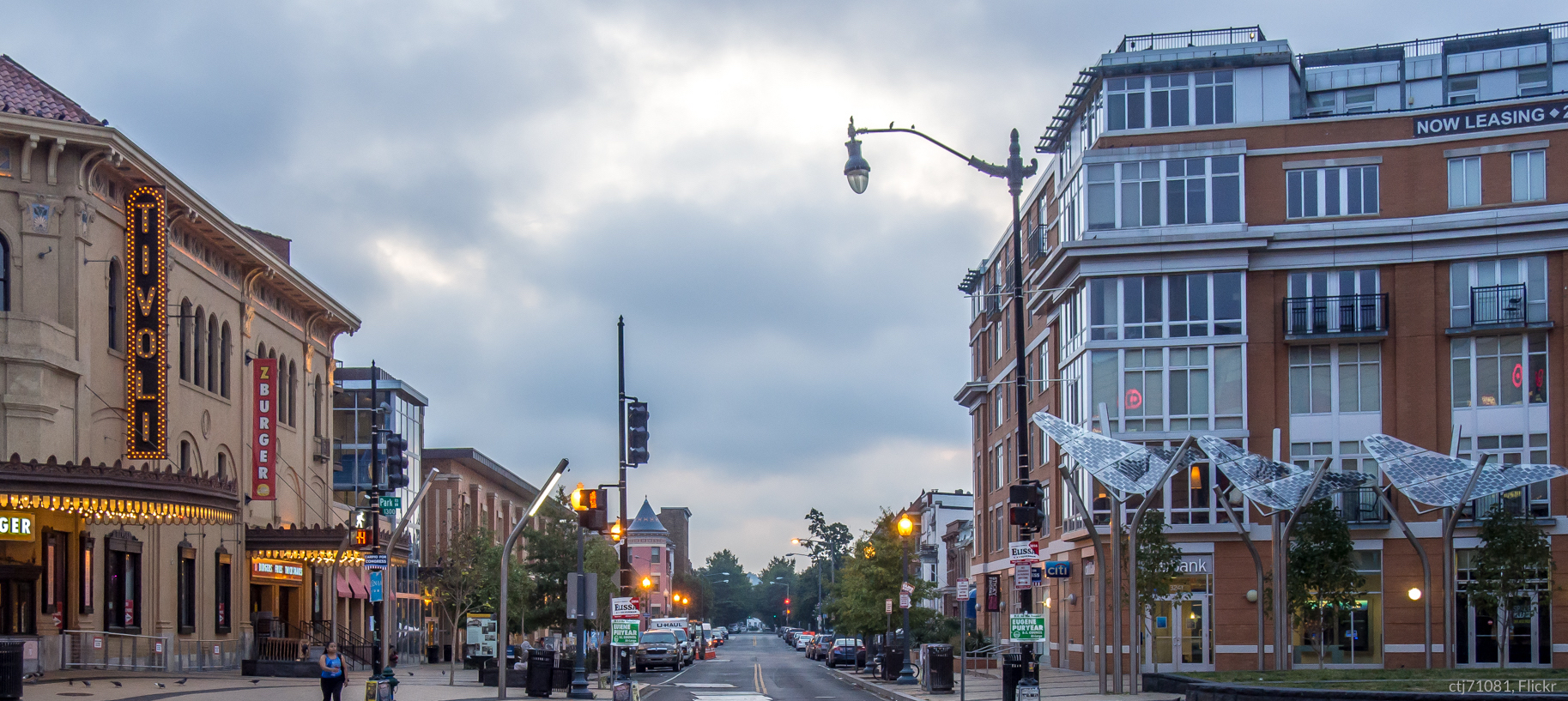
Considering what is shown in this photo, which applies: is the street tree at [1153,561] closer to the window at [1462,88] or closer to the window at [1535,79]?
the window at [1462,88]

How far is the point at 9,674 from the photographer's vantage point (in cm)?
2469

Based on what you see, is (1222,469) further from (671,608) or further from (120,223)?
(671,608)

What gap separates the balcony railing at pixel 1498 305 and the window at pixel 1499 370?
642 mm

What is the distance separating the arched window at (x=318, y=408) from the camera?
180 ft

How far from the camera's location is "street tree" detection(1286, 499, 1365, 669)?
139 feet

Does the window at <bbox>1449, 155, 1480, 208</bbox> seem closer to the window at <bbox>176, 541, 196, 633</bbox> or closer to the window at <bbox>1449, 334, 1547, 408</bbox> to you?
the window at <bbox>1449, 334, 1547, 408</bbox>

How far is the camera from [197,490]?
3325 cm

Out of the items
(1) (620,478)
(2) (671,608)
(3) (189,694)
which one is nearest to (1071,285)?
(1) (620,478)

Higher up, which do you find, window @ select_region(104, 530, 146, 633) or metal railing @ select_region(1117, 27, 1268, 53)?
metal railing @ select_region(1117, 27, 1268, 53)

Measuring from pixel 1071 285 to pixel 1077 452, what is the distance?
16.1 m

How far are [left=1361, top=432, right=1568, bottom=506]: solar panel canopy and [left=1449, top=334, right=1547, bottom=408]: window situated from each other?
26.6ft

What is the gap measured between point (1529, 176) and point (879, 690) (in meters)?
25.6

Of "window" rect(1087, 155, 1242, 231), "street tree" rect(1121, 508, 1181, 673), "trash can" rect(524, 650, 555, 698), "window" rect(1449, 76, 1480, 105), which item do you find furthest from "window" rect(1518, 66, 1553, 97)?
"trash can" rect(524, 650, 555, 698)

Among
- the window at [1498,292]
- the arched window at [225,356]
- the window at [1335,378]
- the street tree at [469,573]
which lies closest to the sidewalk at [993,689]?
the window at [1335,378]
